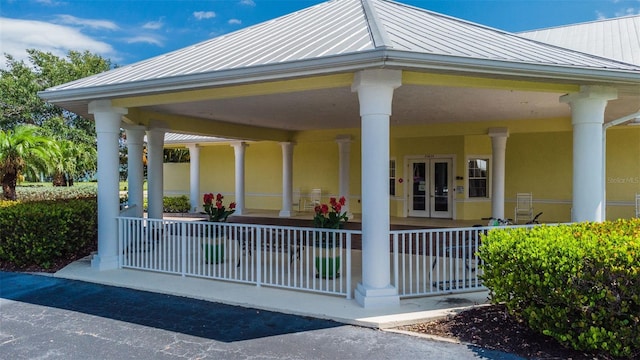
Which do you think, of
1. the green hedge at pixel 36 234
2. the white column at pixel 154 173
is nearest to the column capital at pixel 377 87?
the green hedge at pixel 36 234

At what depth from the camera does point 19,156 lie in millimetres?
10797

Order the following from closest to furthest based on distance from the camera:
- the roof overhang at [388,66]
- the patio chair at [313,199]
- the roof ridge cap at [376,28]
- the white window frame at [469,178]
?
the roof overhang at [388,66], the roof ridge cap at [376,28], the white window frame at [469,178], the patio chair at [313,199]

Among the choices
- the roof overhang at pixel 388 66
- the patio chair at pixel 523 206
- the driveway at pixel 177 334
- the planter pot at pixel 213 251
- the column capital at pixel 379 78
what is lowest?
the driveway at pixel 177 334

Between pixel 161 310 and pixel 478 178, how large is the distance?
40.6 feet

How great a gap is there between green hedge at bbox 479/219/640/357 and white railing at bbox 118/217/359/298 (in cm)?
220

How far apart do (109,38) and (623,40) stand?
29577 millimetres

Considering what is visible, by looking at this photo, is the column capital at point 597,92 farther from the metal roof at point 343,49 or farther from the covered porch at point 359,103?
the metal roof at point 343,49

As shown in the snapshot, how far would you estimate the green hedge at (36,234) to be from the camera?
327 inches

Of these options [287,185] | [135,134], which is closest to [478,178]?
[287,185]

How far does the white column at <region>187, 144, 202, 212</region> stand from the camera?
61.7ft

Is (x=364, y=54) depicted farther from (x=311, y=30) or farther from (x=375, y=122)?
(x=311, y=30)

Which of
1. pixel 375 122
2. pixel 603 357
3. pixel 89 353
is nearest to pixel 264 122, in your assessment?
pixel 375 122

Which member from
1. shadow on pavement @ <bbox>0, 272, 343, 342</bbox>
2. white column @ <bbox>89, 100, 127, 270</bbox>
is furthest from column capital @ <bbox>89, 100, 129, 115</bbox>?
shadow on pavement @ <bbox>0, 272, 343, 342</bbox>

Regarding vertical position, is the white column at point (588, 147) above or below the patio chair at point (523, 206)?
above
